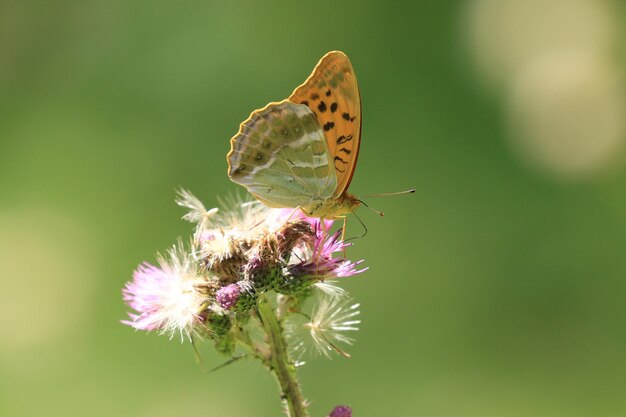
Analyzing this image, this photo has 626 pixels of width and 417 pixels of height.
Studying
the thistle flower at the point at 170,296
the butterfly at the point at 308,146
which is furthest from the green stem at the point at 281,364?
the butterfly at the point at 308,146

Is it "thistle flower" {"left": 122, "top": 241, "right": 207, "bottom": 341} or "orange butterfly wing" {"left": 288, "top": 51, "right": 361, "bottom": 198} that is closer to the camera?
"thistle flower" {"left": 122, "top": 241, "right": 207, "bottom": 341}

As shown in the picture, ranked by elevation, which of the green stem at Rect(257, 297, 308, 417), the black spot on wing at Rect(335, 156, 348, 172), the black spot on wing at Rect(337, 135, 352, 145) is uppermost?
the black spot on wing at Rect(337, 135, 352, 145)

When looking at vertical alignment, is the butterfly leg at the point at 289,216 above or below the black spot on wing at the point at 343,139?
below

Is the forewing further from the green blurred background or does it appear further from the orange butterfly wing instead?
the green blurred background

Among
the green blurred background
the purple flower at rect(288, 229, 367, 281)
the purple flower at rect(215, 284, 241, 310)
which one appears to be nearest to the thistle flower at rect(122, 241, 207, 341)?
the purple flower at rect(215, 284, 241, 310)

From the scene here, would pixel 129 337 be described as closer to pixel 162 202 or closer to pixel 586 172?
pixel 162 202

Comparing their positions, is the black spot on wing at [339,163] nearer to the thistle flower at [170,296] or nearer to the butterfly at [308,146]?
the butterfly at [308,146]

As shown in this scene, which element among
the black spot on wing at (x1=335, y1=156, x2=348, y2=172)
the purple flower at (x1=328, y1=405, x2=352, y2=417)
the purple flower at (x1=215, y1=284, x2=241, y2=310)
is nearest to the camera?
the purple flower at (x1=328, y1=405, x2=352, y2=417)
